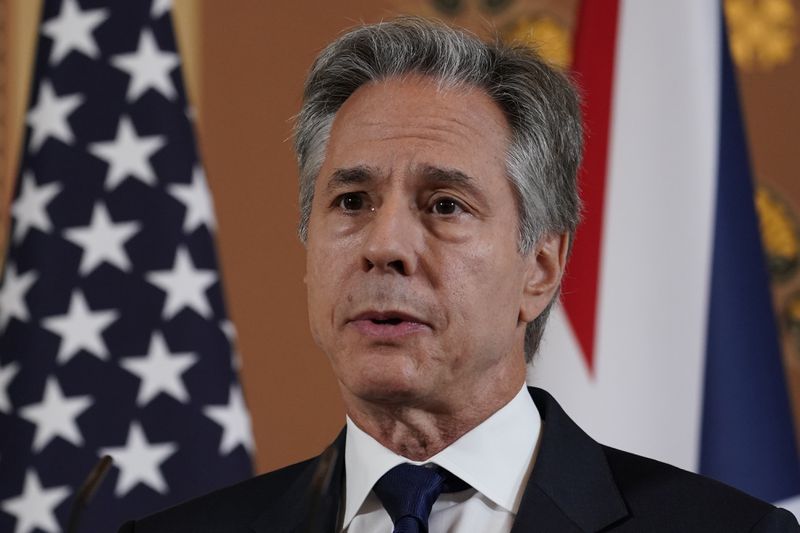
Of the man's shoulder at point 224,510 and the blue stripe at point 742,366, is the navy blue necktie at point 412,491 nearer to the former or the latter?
the man's shoulder at point 224,510

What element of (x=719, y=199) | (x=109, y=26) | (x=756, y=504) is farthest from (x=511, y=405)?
(x=109, y=26)

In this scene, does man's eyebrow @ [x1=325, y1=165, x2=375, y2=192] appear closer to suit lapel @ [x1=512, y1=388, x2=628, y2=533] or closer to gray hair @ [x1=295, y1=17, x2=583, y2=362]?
gray hair @ [x1=295, y1=17, x2=583, y2=362]

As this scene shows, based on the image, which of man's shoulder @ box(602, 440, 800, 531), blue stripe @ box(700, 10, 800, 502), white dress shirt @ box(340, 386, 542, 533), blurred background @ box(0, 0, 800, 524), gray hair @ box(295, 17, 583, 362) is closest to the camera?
man's shoulder @ box(602, 440, 800, 531)

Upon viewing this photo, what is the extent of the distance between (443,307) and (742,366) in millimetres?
1504

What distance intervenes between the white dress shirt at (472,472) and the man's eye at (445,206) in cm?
30

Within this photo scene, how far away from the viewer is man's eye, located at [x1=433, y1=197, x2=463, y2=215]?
1725 mm

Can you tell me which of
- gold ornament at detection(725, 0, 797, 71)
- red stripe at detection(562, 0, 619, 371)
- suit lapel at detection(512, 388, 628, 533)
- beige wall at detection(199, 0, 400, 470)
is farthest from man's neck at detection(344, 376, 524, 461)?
gold ornament at detection(725, 0, 797, 71)

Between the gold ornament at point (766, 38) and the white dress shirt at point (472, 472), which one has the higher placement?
the gold ornament at point (766, 38)

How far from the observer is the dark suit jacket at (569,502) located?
1616 mm

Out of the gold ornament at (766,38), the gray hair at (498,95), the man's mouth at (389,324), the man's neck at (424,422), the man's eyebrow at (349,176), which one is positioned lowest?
the man's neck at (424,422)

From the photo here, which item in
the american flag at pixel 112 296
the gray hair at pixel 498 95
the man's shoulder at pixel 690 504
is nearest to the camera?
the man's shoulder at pixel 690 504

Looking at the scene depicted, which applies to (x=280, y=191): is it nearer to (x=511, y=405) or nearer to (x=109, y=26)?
(x=109, y=26)

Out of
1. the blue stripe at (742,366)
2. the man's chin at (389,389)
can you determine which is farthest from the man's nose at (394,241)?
the blue stripe at (742,366)

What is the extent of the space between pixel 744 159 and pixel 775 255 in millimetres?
398
